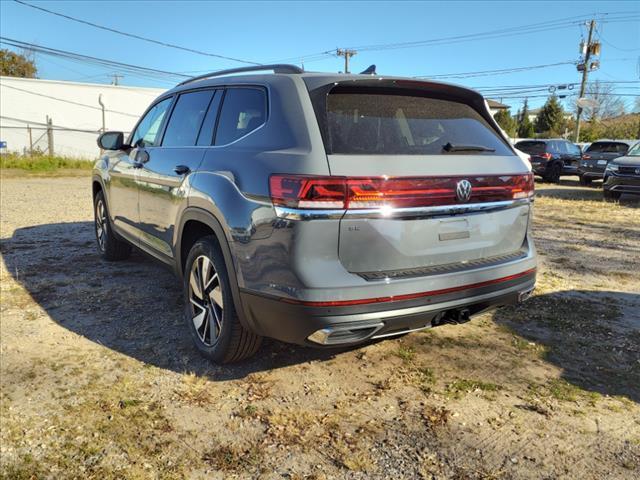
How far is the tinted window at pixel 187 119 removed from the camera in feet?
12.5

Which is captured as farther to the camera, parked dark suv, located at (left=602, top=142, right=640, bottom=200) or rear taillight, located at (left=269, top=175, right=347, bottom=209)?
parked dark suv, located at (left=602, top=142, right=640, bottom=200)

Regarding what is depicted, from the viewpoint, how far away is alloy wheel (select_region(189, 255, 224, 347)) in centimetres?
325

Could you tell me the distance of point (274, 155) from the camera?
2699 millimetres

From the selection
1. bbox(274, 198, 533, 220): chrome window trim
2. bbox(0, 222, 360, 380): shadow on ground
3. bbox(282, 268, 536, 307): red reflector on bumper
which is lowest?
bbox(0, 222, 360, 380): shadow on ground

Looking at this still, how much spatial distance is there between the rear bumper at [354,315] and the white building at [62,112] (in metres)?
29.4

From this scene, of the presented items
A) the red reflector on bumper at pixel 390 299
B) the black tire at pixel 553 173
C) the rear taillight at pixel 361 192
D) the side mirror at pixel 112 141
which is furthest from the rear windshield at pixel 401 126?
the black tire at pixel 553 173

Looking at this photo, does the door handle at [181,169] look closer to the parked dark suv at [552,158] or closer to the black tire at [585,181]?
the black tire at [585,181]

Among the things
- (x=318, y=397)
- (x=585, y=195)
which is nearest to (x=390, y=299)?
(x=318, y=397)

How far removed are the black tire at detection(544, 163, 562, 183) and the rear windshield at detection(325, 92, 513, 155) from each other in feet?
57.5

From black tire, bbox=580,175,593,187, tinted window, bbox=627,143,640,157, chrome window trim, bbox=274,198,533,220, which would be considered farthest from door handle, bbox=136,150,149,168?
black tire, bbox=580,175,593,187

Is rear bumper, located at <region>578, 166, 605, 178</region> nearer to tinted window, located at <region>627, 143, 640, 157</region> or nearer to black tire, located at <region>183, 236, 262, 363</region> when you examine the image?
tinted window, located at <region>627, 143, 640, 157</region>

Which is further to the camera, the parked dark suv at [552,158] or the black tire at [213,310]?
the parked dark suv at [552,158]

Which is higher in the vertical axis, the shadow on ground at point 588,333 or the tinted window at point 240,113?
the tinted window at point 240,113

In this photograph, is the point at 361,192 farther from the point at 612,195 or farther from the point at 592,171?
the point at 592,171
